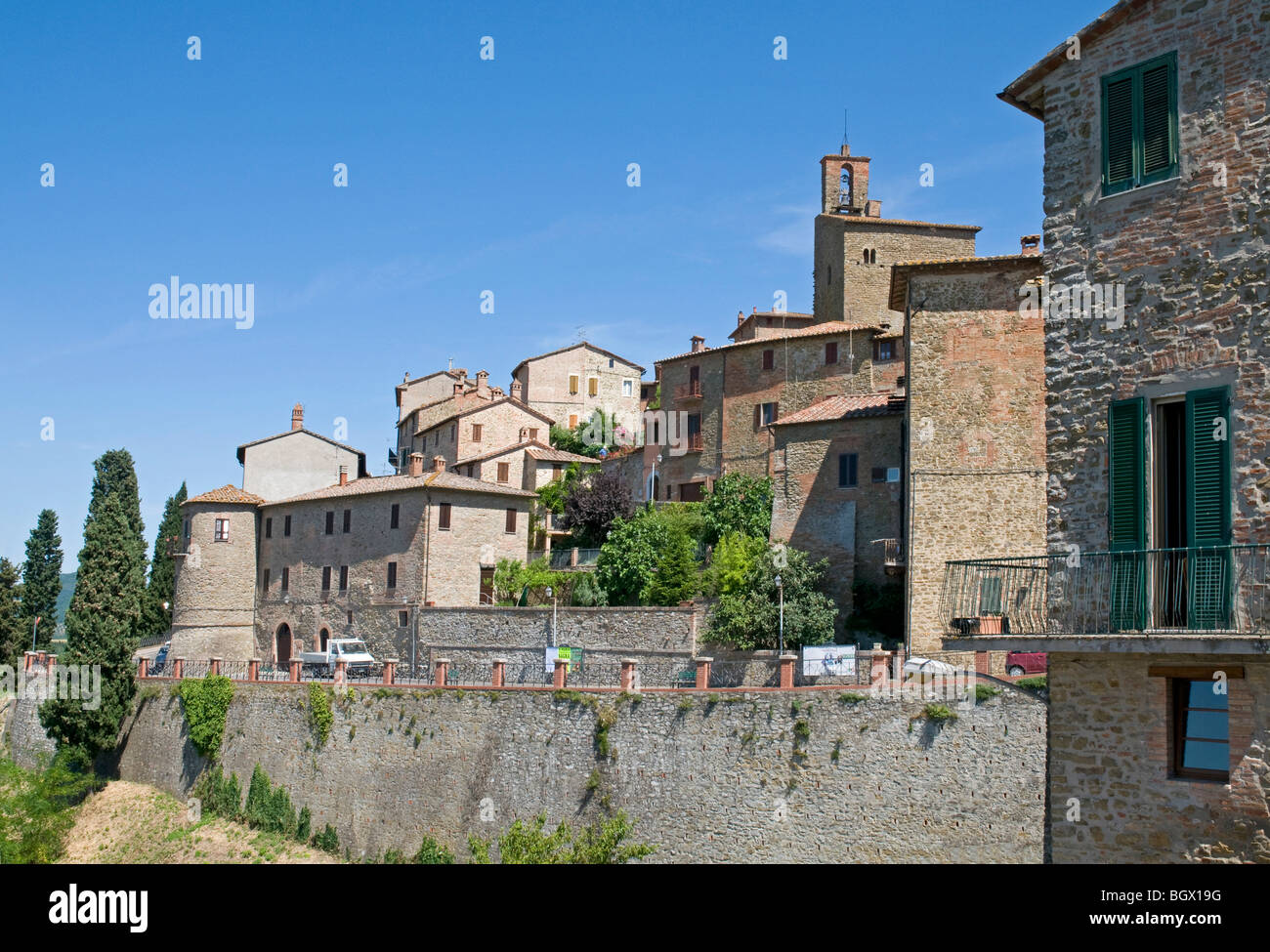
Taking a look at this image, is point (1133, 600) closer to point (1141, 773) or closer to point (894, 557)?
point (1141, 773)

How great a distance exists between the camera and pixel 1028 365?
1331 inches

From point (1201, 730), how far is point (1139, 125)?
5724 millimetres

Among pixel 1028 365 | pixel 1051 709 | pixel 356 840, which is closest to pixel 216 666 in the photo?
pixel 356 840

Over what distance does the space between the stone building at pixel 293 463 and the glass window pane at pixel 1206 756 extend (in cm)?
4844

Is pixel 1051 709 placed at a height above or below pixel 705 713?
above

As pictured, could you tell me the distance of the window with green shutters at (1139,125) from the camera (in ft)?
38.8

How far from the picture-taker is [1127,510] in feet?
38.7

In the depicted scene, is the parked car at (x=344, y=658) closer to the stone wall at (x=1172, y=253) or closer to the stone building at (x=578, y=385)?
the stone building at (x=578, y=385)

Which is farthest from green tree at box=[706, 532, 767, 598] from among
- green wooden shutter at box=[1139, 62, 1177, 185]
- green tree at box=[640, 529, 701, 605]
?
green wooden shutter at box=[1139, 62, 1177, 185]

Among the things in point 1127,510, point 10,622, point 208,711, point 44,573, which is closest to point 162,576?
point 10,622

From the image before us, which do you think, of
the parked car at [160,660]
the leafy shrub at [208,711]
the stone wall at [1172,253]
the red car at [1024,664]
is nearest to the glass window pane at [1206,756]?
the stone wall at [1172,253]

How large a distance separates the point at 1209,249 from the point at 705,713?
19050 millimetres

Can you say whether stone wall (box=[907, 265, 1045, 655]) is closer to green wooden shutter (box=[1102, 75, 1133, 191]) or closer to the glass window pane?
green wooden shutter (box=[1102, 75, 1133, 191])

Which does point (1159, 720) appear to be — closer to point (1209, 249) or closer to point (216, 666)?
point (1209, 249)
